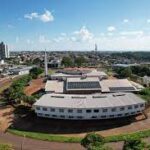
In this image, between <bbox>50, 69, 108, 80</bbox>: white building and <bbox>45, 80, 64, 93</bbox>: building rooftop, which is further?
<bbox>50, 69, 108, 80</bbox>: white building

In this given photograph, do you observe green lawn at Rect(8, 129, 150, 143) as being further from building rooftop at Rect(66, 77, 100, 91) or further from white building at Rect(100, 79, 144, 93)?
building rooftop at Rect(66, 77, 100, 91)

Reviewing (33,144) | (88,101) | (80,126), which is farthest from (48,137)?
(88,101)

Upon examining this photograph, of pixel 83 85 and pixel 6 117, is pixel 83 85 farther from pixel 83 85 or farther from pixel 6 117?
pixel 6 117

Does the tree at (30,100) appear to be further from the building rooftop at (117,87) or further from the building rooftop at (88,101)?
the building rooftop at (117,87)

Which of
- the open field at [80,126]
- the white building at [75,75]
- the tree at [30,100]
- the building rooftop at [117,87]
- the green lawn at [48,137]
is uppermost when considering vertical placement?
the white building at [75,75]

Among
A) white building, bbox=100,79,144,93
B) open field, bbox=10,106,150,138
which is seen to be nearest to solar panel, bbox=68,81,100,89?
white building, bbox=100,79,144,93

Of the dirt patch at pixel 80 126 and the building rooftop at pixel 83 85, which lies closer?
the dirt patch at pixel 80 126

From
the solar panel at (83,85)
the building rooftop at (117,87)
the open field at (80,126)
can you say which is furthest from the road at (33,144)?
the building rooftop at (117,87)
